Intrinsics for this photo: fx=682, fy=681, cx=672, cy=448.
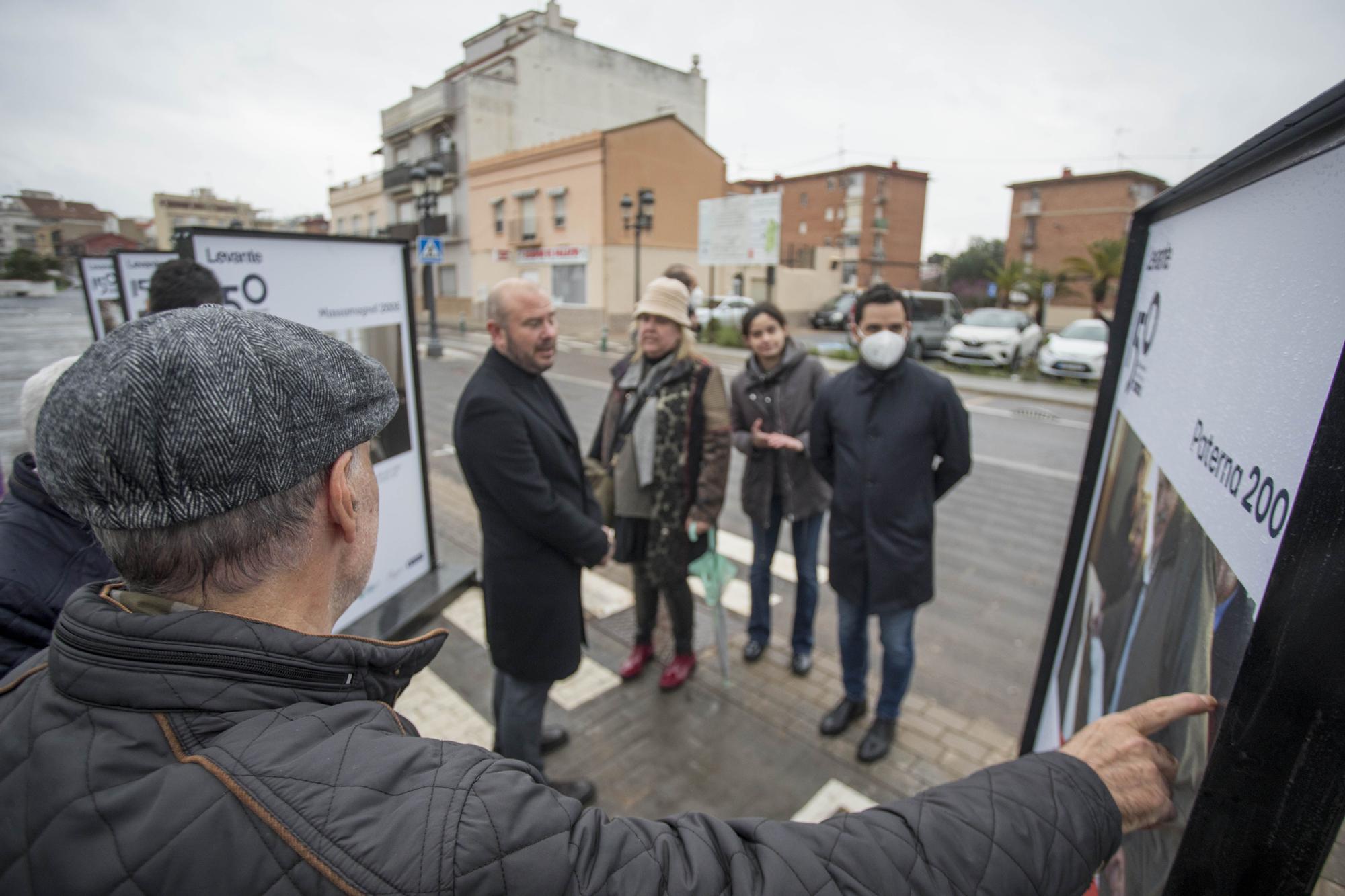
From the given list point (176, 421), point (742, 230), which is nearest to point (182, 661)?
point (176, 421)

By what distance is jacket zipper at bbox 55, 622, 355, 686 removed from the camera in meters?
0.76

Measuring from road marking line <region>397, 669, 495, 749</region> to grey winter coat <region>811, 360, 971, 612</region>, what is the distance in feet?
6.28

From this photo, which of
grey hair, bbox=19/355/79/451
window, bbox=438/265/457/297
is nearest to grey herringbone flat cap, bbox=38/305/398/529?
grey hair, bbox=19/355/79/451

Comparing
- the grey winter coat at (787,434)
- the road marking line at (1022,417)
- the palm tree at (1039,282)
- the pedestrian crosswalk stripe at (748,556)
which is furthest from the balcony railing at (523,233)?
the grey winter coat at (787,434)

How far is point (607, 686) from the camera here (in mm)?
3660

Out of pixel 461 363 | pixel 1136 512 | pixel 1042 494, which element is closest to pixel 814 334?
pixel 461 363

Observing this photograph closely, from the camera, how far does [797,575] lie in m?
3.81

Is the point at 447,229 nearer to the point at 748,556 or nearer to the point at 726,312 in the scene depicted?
the point at 726,312

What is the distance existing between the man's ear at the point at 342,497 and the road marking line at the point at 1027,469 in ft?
26.6

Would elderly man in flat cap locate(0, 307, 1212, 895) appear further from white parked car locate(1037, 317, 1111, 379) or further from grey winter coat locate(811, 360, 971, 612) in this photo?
white parked car locate(1037, 317, 1111, 379)

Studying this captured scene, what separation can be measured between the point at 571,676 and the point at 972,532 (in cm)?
443

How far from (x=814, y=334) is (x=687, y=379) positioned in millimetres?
28372

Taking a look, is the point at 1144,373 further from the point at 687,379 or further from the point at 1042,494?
the point at 1042,494

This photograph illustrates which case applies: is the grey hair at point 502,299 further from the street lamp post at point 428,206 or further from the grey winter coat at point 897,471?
the street lamp post at point 428,206
